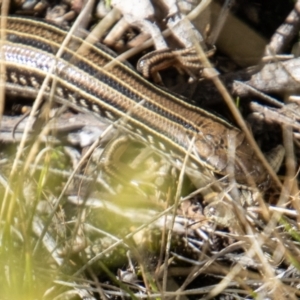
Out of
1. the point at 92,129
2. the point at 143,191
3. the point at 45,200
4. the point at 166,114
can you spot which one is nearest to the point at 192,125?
the point at 166,114

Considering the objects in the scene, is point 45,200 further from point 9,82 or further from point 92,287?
point 9,82

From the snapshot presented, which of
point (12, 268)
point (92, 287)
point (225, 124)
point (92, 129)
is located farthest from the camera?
point (92, 129)

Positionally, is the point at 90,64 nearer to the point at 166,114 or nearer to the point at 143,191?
the point at 166,114

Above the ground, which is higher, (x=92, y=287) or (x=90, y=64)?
(x=90, y=64)

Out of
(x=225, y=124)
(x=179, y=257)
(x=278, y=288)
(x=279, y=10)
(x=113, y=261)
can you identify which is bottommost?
(x=113, y=261)

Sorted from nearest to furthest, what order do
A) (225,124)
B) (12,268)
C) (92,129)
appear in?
(12,268), (225,124), (92,129)

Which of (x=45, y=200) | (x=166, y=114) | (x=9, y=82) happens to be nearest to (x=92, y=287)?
(x=45, y=200)

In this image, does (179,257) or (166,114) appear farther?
(166,114)
